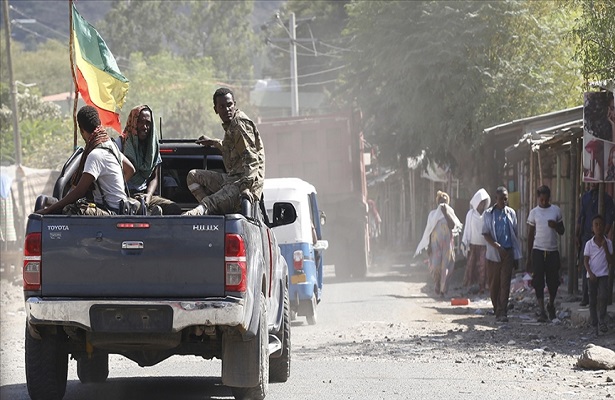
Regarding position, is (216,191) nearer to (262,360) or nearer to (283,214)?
(283,214)

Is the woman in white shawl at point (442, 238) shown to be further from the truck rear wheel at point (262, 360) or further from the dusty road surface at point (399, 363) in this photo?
the truck rear wheel at point (262, 360)

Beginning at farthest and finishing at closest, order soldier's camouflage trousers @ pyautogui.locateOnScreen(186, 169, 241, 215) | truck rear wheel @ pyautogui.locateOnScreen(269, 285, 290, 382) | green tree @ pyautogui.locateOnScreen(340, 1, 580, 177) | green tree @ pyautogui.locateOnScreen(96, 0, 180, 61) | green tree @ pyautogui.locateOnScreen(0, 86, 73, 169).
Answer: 1. green tree @ pyautogui.locateOnScreen(96, 0, 180, 61)
2. green tree @ pyautogui.locateOnScreen(0, 86, 73, 169)
3. green tree @ pyautogui.locateOnScreen(340, 1, 580, 177)
4. truck rear wheel @ pyautogui.locateOnScreen(269, 285, 290, 382)
5. soldier's camouflage trousers @ pyautogui.locateOnScreen(186, 169, 241, 215)

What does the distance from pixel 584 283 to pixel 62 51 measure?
329ft

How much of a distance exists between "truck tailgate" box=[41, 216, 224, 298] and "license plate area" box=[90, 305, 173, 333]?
0.31ft

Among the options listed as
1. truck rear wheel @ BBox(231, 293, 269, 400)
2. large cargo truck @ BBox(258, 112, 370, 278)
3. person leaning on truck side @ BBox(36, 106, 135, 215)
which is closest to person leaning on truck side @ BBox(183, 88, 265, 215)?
person leaning on truck side @ BBox(36, 106, 135, 215)

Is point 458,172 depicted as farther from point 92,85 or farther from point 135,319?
point 135,319

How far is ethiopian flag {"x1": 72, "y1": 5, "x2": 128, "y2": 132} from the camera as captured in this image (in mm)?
13039

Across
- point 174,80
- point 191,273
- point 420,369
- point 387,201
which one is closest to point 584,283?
point 420,369

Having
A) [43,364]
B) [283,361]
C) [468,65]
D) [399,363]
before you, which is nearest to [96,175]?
[43,364]

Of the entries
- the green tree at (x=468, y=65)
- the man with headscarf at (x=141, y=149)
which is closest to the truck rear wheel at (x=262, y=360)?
the man with headscarf at (x=141, y=149)

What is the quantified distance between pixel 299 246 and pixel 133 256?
325 inches

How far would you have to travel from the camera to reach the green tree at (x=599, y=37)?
1388 centimetres

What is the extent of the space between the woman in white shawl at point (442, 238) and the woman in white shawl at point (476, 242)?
30 centimetres

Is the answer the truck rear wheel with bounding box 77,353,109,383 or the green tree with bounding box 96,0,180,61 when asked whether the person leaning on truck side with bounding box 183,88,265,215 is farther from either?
the green tree with bounding box 96,0,180,61
